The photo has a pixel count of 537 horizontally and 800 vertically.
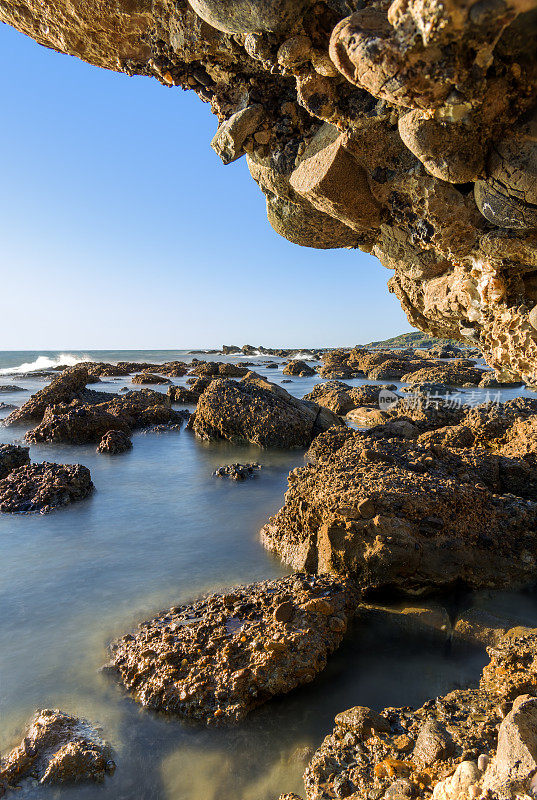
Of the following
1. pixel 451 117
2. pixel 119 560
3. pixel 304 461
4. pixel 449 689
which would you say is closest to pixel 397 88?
pixel 451 117

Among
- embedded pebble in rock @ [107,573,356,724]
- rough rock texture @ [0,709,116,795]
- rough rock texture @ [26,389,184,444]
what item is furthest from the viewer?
rough rock texture @ [26,389,184,444]

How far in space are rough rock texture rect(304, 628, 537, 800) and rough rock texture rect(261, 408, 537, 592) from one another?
918 millimetres

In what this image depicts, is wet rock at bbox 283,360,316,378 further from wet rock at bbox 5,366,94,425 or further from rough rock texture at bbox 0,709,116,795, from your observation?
rough rock texture at bbox 0,709,116,795

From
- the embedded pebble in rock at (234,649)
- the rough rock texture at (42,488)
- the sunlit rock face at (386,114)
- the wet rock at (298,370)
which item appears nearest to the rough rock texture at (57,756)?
the embedded pebble in rock at (234,649)

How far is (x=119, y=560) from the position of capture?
13.8ft

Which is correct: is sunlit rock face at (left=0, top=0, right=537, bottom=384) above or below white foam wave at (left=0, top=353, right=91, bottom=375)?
above

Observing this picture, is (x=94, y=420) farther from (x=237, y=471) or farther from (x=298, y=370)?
(x=298, y=370)

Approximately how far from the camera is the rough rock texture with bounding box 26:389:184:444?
8945 mm

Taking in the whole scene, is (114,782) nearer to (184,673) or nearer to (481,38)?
(184,673)

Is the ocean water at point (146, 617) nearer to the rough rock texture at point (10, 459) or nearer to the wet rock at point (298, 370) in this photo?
the rough rock texture at point (10, 459)

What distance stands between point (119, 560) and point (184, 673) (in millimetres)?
2041

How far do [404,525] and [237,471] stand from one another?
12.7ft

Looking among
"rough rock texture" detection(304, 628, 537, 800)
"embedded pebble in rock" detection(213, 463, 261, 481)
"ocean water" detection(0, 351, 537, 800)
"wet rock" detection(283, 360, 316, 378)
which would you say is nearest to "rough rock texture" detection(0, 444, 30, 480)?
"ocean water" detection(0, 351, 537, 800)

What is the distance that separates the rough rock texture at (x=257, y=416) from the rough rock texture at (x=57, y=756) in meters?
6.20
